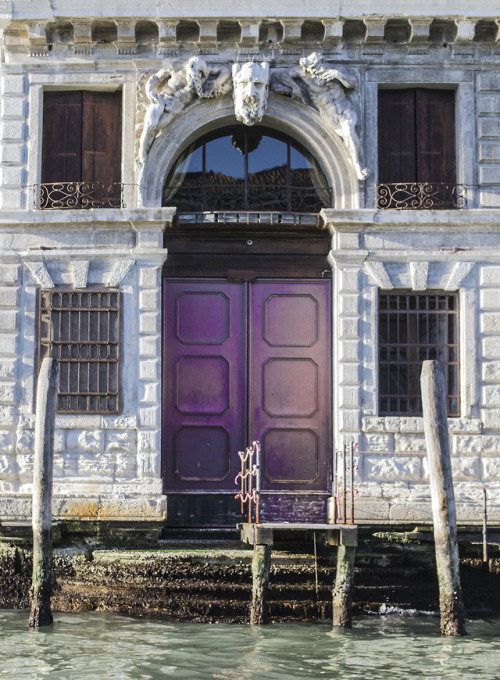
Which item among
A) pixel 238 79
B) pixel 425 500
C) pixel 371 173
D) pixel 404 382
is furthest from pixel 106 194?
pixel 425 500

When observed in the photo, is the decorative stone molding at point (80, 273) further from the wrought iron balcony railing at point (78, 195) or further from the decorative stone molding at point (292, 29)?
the decorative stone molding at point (292, 29)

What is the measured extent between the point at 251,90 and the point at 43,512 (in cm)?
525

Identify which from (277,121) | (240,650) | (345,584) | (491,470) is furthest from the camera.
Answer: (277,121)

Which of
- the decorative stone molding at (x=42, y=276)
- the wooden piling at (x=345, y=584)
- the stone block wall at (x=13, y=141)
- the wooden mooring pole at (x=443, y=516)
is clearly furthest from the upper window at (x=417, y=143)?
the wooden piling at (x=345, y=584)

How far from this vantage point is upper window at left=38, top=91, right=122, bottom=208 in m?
13.4

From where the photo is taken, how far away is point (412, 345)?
1314 cm

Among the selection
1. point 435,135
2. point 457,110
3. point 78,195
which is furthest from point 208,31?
point 457,110

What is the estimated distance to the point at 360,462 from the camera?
42.2ft

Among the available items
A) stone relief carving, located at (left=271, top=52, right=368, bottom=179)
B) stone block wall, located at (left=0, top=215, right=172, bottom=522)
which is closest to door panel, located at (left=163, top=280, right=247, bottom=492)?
stone block wall, located at (left=0, top=215, right=172, bottom=522)

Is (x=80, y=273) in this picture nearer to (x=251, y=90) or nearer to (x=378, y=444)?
(x=251, y=90)

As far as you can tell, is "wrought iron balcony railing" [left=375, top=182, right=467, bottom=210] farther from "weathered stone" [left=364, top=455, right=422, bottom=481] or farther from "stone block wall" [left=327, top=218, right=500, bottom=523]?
"weathered stone" [left=364, top=455, right=422, bottom=481]

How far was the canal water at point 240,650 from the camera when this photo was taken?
31.6 feet

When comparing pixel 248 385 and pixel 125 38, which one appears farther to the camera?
pixel 248 385

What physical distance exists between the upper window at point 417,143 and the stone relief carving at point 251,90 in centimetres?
51
